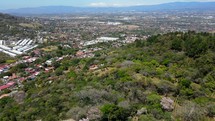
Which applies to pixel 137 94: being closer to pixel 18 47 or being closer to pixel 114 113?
pixel 114 113

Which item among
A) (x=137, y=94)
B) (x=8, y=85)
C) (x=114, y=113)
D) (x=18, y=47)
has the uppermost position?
(x=114, y=113)

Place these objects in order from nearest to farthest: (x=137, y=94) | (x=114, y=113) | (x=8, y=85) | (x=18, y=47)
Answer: (x=114, y=113) < (x=137, y=94) < (x=8, y=85) < (x=18, y=47)

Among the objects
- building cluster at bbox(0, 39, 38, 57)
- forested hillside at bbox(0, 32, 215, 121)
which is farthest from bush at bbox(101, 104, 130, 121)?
building cluster at bbox(0, 39, 38, 57)

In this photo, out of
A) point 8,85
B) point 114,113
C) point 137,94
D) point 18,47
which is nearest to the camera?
point 114,113

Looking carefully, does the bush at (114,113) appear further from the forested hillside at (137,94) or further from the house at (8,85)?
the house at (8,85)

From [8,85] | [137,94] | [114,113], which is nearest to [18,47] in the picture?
[8,85]

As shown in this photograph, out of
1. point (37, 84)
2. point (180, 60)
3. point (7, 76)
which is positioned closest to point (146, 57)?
point (180, 60)

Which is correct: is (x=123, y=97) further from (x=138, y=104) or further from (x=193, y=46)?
(x=193, y=46)

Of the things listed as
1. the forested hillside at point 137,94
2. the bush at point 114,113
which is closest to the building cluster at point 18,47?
the forested hillside at point 137,94

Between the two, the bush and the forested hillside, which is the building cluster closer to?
the forested hillside
